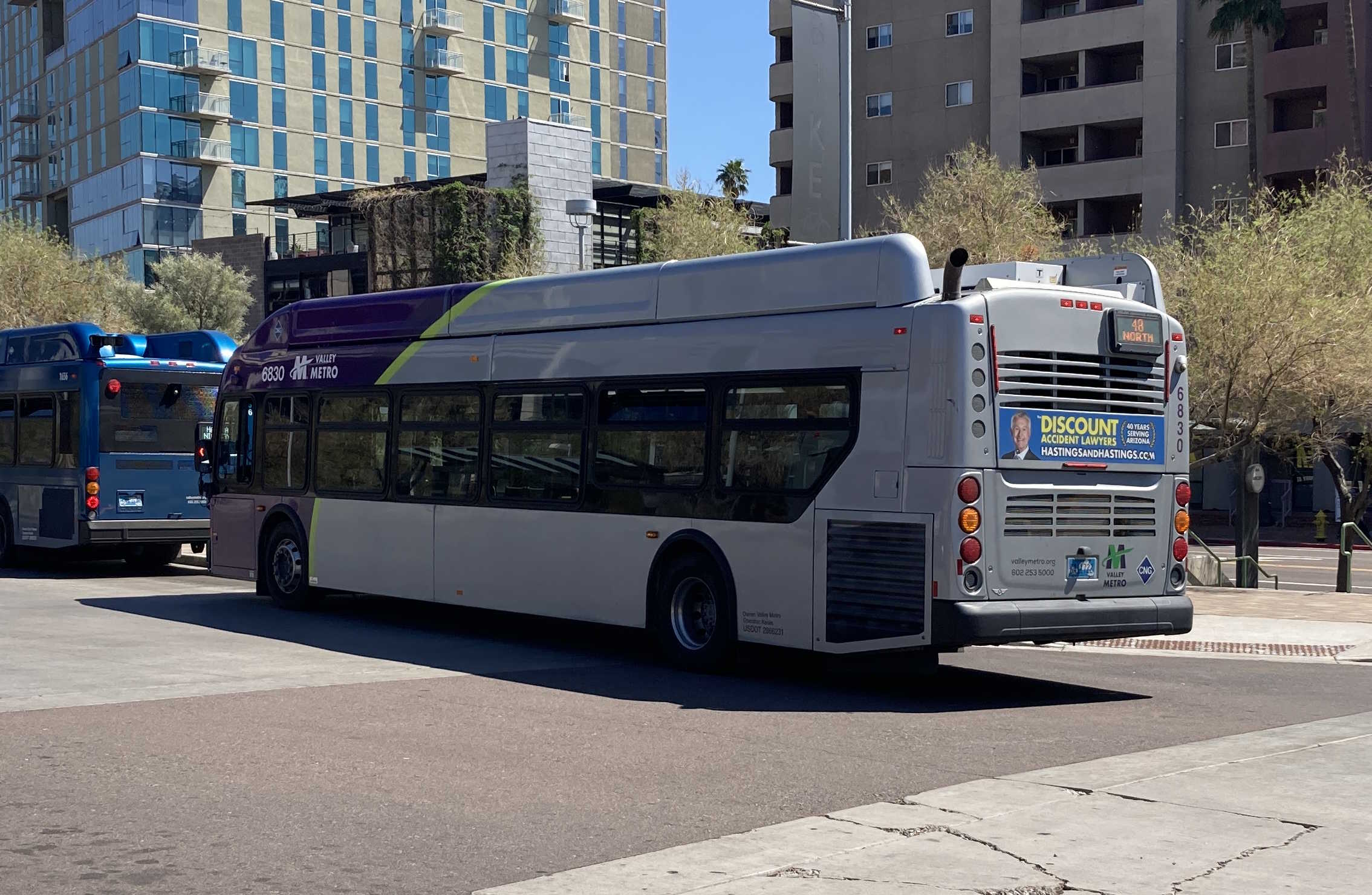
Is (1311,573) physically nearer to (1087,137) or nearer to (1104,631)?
(1104,631)

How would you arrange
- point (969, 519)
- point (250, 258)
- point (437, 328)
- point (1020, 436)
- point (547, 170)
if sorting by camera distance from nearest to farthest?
1. point (969, 519)
2. point (1020, 436)
3. point (437, 328)
4. point (547, 170)
5. point (250, 258)

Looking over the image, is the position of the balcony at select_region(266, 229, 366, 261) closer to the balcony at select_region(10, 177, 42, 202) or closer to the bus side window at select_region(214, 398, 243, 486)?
the balcony at select_region(10, 177, 42, 202)

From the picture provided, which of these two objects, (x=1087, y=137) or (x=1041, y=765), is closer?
(x=1041, y=765)

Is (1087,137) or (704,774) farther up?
(1087,137)

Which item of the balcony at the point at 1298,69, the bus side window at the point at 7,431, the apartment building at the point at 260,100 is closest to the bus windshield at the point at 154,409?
the bus side window at the point at 7,431

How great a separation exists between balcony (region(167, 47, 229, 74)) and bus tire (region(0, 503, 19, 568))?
2788 inches

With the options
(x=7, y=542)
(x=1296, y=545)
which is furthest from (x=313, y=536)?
(x=1296, y=545)

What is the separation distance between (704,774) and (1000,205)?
3308cm

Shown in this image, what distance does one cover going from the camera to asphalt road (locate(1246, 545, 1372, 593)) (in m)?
29.6

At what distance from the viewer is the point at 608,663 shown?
13.8m

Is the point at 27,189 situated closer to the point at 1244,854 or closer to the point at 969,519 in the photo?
the point at 969,519

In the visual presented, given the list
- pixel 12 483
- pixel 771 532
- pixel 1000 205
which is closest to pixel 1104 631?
pixel 771 532

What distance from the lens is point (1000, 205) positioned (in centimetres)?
3997

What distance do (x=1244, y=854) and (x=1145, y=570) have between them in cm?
549
